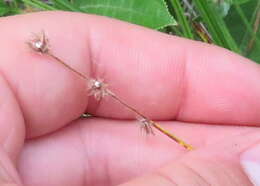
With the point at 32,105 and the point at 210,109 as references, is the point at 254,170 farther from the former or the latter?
the point at 32,105

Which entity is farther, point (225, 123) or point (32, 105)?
point (225, 123)

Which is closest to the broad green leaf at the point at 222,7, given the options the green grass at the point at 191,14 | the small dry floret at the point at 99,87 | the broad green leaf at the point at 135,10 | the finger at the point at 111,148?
the green grass at the point at 191,14

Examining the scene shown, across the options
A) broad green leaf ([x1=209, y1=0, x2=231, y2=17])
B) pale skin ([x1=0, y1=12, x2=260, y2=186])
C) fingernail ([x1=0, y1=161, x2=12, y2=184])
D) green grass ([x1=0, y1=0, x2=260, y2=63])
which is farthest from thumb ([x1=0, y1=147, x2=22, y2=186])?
broad green leaf ([x1=209, y1=0, x2=231, y2=17])

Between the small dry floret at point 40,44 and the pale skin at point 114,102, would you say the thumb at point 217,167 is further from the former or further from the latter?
the small dry floret at point 40,44

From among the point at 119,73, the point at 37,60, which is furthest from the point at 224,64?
the point at 37,60

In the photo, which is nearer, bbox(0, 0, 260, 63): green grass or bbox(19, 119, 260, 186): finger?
bbox(19, 119, 260, 186): finger

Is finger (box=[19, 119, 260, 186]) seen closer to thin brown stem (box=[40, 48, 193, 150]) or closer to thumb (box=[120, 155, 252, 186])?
thin brown stem (box=[40, 48, 193, 150])
